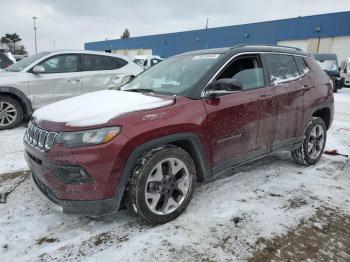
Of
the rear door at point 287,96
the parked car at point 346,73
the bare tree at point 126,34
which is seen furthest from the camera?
the bare tree at point 126,34

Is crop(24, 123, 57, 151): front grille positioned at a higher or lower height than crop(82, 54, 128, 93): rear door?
lower

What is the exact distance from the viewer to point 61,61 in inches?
302

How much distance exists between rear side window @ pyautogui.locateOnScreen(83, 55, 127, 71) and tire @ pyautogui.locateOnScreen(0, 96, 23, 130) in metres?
1.70

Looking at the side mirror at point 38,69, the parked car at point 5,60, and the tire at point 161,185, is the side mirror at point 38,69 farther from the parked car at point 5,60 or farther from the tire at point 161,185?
the tire at point 161,185

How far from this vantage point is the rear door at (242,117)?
3.58m

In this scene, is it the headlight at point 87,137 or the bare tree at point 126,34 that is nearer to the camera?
the headlight at point 87,137

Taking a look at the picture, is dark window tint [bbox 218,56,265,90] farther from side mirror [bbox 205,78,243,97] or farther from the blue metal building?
the blue metal building

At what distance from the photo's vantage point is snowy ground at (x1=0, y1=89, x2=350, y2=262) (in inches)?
111

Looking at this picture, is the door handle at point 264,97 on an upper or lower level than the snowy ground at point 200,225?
upper

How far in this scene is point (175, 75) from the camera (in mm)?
4027

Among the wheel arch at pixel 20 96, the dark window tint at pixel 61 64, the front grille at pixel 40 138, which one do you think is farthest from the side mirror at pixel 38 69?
the front grille at pixel 40 138

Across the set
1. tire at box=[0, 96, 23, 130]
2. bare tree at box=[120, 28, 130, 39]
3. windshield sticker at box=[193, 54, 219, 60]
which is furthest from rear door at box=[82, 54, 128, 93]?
bare tree at box=[120, 28, 130, 39]

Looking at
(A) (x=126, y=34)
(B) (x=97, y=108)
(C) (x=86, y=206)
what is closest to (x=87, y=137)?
(B) (x=97, y=108)

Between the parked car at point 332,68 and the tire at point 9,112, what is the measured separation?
16.2 meters
